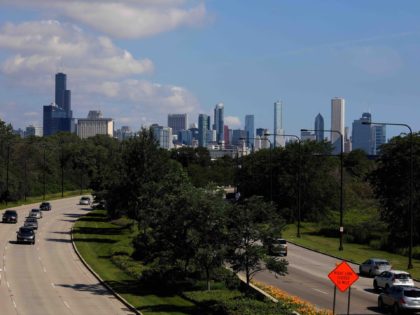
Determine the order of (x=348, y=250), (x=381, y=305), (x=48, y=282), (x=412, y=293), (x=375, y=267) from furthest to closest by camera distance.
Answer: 1. (x=348, y=250)
2. (x=375, y=267)
3. (x=48, y=282)
4. (x=381, y=305)
5. (x=412, y=293)

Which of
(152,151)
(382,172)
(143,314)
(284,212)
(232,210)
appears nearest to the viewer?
(143,314)

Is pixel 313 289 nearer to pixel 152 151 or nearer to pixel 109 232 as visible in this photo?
pixel 152 151

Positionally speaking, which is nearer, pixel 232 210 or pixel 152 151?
pixel 232 210

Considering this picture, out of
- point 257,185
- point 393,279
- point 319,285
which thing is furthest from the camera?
point 257,185

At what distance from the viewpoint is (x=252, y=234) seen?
110 ft

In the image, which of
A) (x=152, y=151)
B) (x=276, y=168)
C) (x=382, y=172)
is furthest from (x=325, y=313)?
(x=276, y=168)

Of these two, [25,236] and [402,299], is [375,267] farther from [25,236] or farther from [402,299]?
[25,236]

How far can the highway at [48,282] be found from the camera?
3359cm

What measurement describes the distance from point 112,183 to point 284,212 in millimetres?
29374

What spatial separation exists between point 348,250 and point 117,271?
76.9ft

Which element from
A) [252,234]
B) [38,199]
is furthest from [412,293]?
[38,199]

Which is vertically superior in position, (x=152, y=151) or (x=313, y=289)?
(x=152, y=151)

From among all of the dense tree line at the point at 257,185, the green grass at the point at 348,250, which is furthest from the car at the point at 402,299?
the green grass at the point at 348,250

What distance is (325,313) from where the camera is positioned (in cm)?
2870
